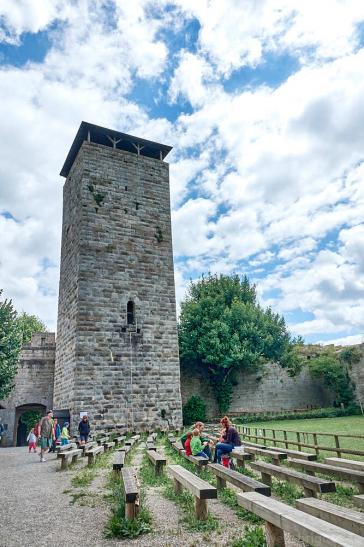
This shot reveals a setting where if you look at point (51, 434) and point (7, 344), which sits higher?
point (7, 344)

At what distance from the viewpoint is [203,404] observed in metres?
18.5

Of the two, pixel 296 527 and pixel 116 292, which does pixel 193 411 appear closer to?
pixel 116 292

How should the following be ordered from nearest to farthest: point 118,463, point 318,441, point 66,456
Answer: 1. point 118,463
2. point 66,456
3. point 318,441

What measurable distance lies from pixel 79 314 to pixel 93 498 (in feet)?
29.1

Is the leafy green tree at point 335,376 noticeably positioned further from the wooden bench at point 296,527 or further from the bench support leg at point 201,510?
the wooden bench at point 296,527

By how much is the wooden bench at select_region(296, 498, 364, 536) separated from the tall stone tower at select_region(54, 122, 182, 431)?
10.6 m

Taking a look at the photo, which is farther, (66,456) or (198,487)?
(66,456)

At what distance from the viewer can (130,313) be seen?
575 inches

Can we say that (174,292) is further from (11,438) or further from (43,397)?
(11,438)

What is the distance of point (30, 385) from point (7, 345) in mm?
3922

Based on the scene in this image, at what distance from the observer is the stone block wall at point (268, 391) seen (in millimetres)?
19692

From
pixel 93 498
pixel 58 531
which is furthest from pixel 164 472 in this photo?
pixel 58 531

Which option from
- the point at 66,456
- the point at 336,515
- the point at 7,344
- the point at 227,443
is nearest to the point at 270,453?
the point at 227,443

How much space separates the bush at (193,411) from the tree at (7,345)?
25.3 ft
